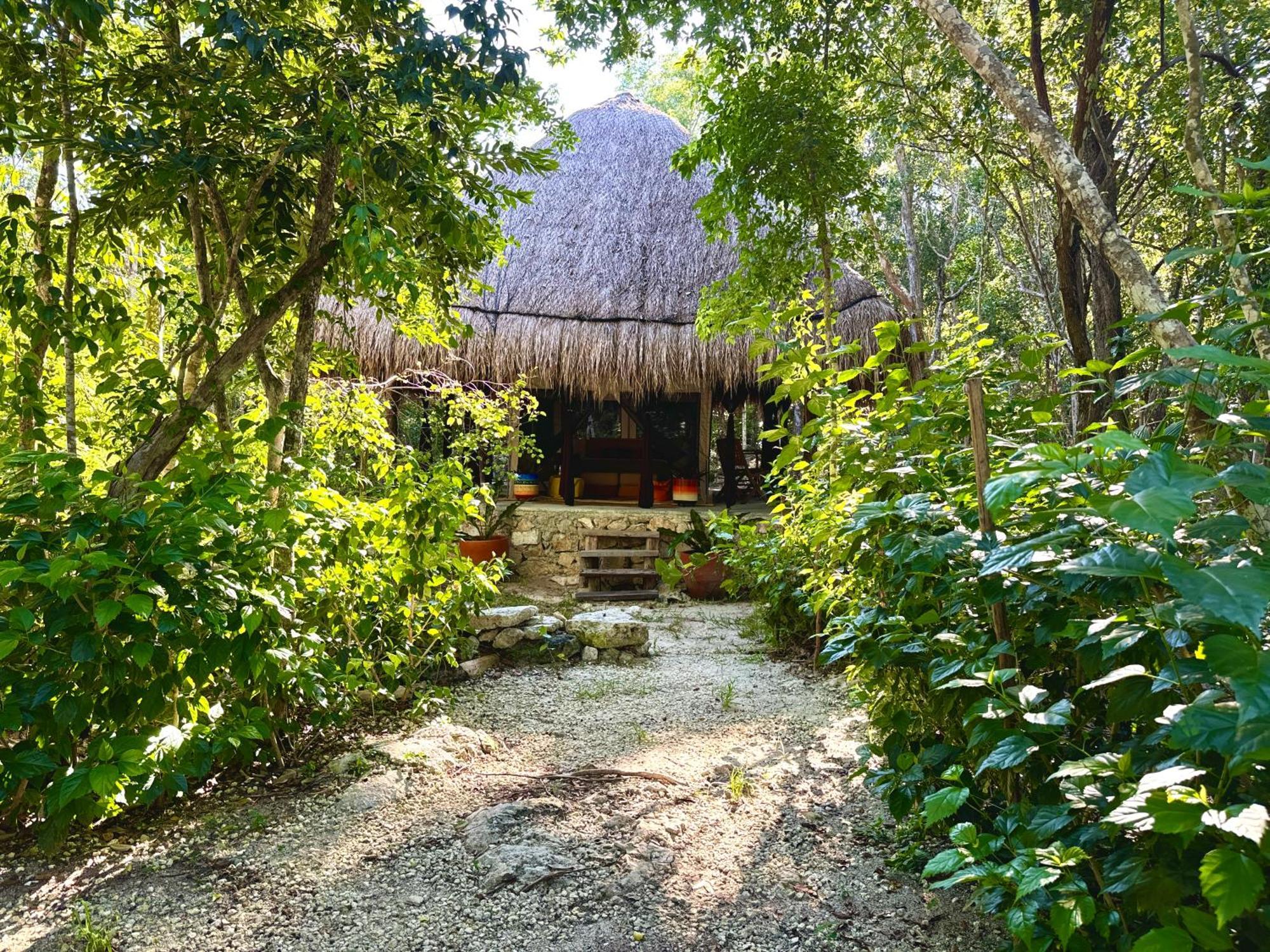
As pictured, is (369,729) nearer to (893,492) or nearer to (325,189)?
(325,189)

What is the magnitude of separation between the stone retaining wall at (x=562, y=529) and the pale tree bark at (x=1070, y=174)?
17.4ft

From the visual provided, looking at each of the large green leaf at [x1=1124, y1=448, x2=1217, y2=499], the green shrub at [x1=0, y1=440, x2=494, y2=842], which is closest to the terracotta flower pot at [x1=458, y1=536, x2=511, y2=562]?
the green shrub at [x1=0, y1=440, x2=494, y2=842]

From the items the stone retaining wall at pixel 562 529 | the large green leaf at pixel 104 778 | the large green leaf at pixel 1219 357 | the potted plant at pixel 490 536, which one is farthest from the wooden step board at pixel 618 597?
the large green leaf at pixel 1219 357

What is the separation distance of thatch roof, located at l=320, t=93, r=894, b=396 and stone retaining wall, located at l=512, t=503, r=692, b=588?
131 cm

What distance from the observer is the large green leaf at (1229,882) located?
0.80 m

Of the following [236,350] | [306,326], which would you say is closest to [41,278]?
[236,350]

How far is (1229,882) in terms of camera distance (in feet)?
2.68

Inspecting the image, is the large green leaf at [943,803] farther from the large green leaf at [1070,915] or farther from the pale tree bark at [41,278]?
the pale tree bark at [41,278]

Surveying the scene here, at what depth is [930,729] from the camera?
1792 mm

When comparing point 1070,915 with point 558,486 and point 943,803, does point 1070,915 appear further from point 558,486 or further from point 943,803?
point 558,486

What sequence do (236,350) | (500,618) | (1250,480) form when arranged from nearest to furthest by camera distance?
1. (1250,480)
2. (236,350)
3. (500,618)

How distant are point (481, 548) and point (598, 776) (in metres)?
4.78

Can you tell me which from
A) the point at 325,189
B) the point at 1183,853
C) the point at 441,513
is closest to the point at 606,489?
the point at 441,513

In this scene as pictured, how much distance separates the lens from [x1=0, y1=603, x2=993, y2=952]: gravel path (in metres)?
1.67
